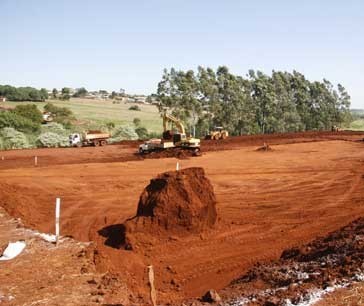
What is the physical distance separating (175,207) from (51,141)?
38.4 meters

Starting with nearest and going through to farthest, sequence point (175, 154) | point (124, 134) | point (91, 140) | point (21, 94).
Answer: point (175, 154) → point (91, 140) → point (124, 134) → point (21, 94)

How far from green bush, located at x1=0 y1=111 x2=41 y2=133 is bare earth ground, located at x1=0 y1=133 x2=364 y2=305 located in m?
20.3

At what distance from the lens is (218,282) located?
9367 millimetres

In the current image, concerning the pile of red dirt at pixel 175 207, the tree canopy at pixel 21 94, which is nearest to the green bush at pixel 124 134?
the pile of red dirt at pixel 175 207

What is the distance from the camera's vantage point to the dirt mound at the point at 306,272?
6.77m

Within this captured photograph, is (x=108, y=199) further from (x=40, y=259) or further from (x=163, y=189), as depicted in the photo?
(x=40, y=259)

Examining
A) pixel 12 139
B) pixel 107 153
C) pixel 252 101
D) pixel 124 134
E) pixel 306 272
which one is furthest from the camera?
pixel 252 101

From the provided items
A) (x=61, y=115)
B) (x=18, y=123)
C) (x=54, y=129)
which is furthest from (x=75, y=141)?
(x=61, y=115)

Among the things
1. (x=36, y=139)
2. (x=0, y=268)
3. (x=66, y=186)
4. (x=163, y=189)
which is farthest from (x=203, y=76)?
(x=0, y=268)

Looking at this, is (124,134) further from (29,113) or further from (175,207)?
(175,207)

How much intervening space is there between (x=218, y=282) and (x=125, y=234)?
10.7 ft

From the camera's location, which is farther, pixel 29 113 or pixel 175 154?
pixel 29 113

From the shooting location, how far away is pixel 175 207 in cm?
1238

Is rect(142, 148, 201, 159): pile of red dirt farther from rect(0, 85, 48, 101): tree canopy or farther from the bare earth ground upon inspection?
rect(0, 85, 48, 101): tree canopy
